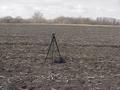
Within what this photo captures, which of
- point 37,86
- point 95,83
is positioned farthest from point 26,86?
point 95,83

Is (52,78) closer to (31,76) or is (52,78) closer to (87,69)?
(31,76)

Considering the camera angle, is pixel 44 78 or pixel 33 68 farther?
pixel 33 68

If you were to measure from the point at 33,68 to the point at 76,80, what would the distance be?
2.15 metres

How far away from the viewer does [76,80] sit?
23.6ft

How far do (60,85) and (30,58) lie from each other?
4216mm

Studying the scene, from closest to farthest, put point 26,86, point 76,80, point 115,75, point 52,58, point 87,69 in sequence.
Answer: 1. point 26,86
2. point 76,80
3. point 115,75
4. point 87,69
5. point 52,58

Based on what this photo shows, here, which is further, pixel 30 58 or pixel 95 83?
pixel 30 58

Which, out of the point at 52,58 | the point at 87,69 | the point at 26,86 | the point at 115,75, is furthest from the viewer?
the point at 52,58

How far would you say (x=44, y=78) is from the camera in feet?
24.1

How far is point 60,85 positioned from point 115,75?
225 cm

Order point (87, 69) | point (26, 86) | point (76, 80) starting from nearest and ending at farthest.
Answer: point (26, 86)
point (76, 80)
point (87, 69)

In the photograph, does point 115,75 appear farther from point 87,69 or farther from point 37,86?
point 37,86

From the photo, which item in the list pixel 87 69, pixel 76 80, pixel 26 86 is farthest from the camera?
pixel 87 69

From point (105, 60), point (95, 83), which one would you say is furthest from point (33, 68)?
point (105, 60)
